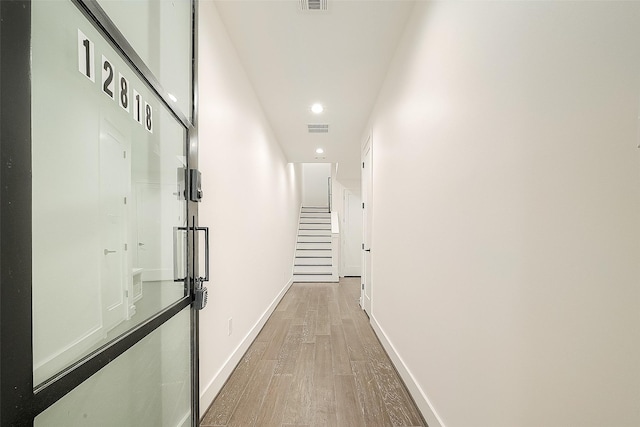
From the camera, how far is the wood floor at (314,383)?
1681 millimetres

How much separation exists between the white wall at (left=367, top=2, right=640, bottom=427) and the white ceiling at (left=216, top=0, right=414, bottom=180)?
63cm

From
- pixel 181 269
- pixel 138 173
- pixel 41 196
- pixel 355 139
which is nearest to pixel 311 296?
pixel 355 139

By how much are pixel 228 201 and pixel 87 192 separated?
146 centimetres

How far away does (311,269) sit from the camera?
6.72 metres

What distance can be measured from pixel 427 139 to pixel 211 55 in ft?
5.18

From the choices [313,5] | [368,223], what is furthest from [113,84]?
[368,223]

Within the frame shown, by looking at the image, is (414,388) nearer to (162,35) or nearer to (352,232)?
(162,35)

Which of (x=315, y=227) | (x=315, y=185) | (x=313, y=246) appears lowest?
(x=313, y=246)

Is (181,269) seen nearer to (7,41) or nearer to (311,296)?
(7,41)

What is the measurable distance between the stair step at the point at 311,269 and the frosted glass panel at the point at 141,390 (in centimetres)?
525

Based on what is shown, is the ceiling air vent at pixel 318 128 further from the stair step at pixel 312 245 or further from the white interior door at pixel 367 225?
the stair step at pixel 312 245

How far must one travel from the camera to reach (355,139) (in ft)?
15.3

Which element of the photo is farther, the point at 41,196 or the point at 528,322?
the point at 528,322

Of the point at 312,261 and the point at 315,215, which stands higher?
the point at 315,215
